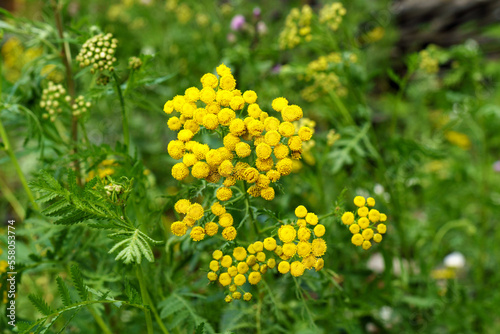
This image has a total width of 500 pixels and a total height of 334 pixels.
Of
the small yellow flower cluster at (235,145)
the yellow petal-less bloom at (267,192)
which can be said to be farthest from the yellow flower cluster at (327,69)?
the yellow petal-less bloom at (267,192)

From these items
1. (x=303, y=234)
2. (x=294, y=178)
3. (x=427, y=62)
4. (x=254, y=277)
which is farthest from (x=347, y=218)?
(x=427, y=62)

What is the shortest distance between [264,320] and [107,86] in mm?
946

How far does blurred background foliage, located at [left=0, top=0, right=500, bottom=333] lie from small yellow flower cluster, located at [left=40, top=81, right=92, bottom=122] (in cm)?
4

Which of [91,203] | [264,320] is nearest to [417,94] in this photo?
[264,320]

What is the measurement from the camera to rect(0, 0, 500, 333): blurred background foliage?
1417mm

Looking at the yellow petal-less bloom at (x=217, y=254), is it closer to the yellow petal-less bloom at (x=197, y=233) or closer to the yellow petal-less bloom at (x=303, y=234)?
the yellow petal-less bloom at (x=197, y=233)

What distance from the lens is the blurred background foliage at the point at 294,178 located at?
4.65 feet

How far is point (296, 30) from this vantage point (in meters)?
1.93

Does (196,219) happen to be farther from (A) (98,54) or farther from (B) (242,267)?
(A) (98,54)

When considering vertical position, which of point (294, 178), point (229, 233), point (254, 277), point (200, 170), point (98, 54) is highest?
point (98, 54)

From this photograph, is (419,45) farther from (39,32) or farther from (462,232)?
(39,32)

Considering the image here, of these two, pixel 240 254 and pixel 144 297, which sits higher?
pixel 240 254

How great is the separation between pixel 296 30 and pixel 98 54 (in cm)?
98

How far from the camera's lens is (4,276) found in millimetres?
1299
